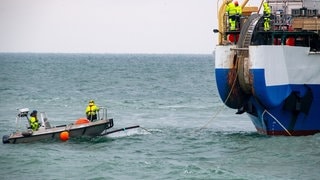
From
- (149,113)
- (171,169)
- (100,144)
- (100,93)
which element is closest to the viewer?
(171,169)

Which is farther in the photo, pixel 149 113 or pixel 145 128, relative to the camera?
pixel 149 113

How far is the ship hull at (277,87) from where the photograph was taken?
30.8 metres

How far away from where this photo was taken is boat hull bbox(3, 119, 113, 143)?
3278 centimetres

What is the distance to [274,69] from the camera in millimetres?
30828

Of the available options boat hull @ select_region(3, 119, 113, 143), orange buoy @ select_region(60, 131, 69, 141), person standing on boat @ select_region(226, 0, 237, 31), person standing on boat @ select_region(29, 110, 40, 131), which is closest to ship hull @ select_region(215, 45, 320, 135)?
person standing on boat @ select_region(226, 0, 237, 31)

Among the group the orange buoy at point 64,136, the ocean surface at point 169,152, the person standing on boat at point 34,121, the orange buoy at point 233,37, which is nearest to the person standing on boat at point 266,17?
the orange buoy at point 233,37

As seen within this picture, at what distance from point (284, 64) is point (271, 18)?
8.47ft

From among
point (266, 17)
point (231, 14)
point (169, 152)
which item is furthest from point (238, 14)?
point (169, 152)

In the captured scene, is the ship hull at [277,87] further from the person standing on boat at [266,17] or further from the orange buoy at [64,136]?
the orange buoy at [64,136]

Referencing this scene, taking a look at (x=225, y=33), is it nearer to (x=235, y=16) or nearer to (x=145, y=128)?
(x=235, y=16)

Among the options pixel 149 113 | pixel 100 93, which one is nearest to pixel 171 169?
pixel 149 113

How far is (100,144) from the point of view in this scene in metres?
32.6

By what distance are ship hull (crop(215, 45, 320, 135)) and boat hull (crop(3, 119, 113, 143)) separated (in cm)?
499

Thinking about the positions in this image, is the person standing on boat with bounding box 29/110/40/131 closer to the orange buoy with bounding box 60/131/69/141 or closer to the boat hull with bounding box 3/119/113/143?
the boat hull with bounding box 3/119/113/143
